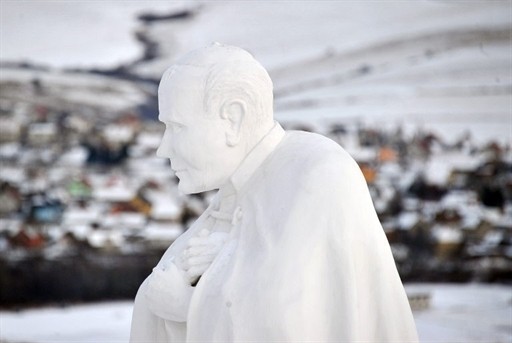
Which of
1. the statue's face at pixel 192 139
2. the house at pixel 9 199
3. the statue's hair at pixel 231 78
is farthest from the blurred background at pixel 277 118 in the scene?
the statue's hair at pixel 231 78

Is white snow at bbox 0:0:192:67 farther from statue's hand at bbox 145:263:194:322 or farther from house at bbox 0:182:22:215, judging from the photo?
statue's hand at bbox 145:263:194:322

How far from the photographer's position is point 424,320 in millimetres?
6973

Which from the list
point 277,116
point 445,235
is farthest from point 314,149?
point 445,235

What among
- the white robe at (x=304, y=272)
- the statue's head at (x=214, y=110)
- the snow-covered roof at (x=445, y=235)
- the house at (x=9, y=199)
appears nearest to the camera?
the white robe at (x=304, y=272)

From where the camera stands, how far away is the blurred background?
23.6 ft

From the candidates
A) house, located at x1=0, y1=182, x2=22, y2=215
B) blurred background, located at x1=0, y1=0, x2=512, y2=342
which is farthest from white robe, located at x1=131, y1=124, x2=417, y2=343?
house, located at x1=0, y1=182, x2=22, y2=215

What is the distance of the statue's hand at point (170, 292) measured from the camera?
251cm

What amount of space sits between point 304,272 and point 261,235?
5.0 inches

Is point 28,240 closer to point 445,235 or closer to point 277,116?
point 277,116

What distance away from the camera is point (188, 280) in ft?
8.30

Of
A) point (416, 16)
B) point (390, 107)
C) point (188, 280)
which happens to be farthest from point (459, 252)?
point (188, 280)

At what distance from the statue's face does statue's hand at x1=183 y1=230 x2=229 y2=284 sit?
4.3 inches

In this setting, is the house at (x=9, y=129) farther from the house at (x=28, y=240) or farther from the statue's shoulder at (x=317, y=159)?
the statue's shoulder at (x=317, y=159)

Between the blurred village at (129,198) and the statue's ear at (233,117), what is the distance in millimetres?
4731
